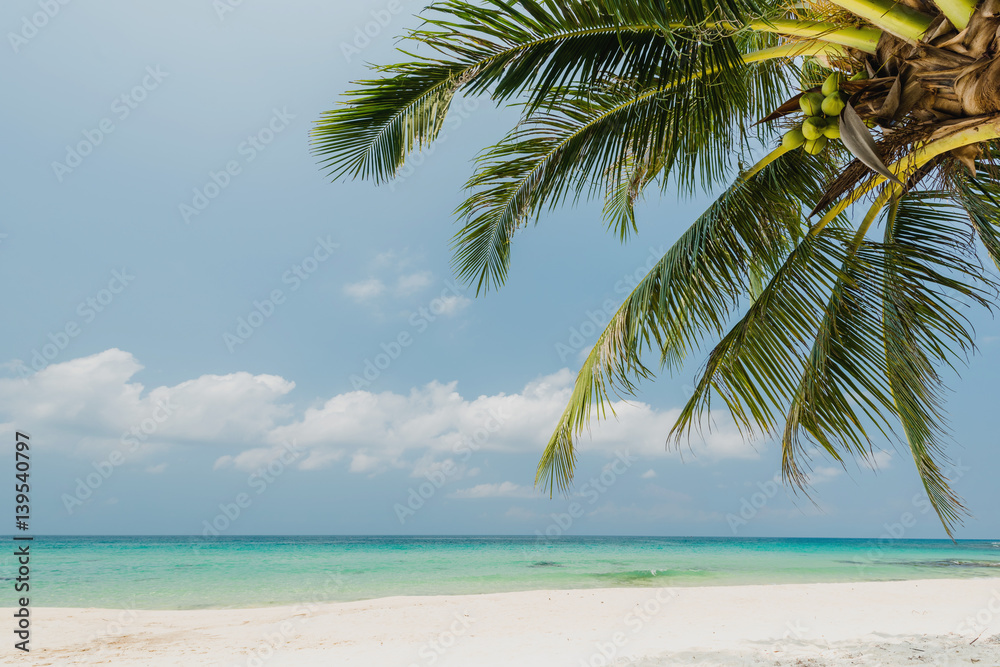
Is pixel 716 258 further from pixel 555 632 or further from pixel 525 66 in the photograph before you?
pixel 555 632

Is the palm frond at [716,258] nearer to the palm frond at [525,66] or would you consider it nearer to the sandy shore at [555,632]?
the palm frond at [525,66]

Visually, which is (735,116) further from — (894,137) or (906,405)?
(906,405)

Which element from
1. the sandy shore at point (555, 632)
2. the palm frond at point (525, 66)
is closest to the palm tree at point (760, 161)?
the palm frond at point (525, 66)

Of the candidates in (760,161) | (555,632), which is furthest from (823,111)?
(555,632)

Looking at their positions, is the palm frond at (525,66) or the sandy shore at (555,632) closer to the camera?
the palm frond at (525,66)

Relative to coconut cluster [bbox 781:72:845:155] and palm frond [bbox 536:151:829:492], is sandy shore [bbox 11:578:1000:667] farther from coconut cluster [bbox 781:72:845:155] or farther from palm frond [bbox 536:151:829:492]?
coconut cluster [bbox 781:72:845:155]

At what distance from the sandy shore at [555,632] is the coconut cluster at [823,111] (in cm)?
435

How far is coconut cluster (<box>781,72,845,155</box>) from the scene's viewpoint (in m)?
2.44

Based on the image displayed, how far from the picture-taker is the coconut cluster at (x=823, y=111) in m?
2.44

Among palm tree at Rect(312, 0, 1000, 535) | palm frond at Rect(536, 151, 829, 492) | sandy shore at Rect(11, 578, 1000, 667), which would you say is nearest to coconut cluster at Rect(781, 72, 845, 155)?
A: palm tree at Rect(312, 0, 1000, 535)

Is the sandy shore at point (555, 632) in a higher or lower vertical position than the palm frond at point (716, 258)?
lower

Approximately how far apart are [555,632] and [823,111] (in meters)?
6.15

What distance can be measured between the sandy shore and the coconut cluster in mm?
4355

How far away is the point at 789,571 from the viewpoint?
55.1ft
